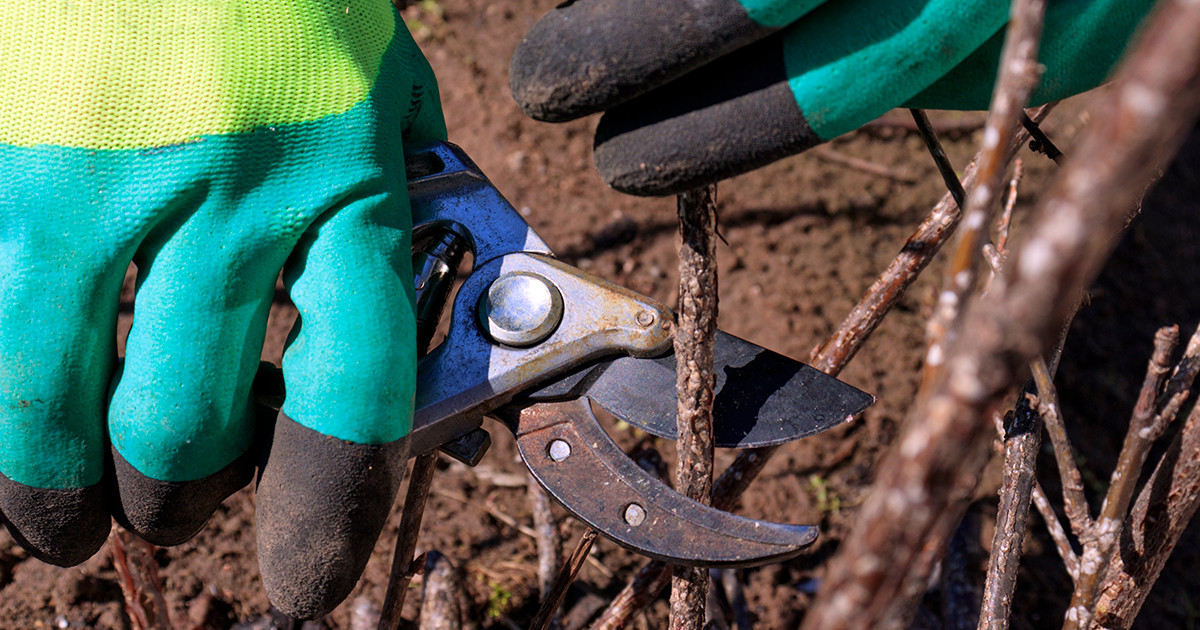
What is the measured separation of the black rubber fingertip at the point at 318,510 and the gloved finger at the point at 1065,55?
775 mm

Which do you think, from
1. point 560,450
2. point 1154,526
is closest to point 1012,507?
point 1154,526

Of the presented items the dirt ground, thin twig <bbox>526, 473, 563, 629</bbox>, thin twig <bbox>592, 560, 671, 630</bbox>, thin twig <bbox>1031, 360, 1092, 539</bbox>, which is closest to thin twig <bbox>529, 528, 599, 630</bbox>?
thin twig <bbox>592, 560, 671, 630</bbox>

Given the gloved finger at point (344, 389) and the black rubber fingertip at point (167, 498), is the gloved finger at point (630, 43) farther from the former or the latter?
the black rubber fingertip at point (167, 498)

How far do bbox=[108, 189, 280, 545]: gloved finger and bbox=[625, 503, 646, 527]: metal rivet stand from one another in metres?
0.51

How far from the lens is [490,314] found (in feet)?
4.08

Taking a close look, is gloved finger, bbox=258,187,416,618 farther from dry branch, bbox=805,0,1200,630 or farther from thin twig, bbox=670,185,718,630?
dry branch, bbox=805,0,1200,630

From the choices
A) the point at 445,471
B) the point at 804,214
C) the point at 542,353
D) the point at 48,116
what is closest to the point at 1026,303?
the point at 542,353

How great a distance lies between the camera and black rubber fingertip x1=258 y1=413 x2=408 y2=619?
1.11m

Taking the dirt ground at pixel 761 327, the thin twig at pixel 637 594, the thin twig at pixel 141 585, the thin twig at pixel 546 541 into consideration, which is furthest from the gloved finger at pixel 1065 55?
the thin twig at pixel 141 585

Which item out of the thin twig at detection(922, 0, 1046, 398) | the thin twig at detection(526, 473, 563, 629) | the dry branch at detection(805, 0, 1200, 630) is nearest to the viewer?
the dry branch at detection(805, 0, 1200, 630)

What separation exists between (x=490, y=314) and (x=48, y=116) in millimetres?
582

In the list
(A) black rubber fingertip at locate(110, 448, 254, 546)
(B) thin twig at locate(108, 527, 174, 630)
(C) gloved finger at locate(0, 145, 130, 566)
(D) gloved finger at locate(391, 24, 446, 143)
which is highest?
(D) gloved finger at locate(391, 24, 446, 143)

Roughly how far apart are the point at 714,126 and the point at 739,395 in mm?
438

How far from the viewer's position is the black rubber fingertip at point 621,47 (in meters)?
0.83
